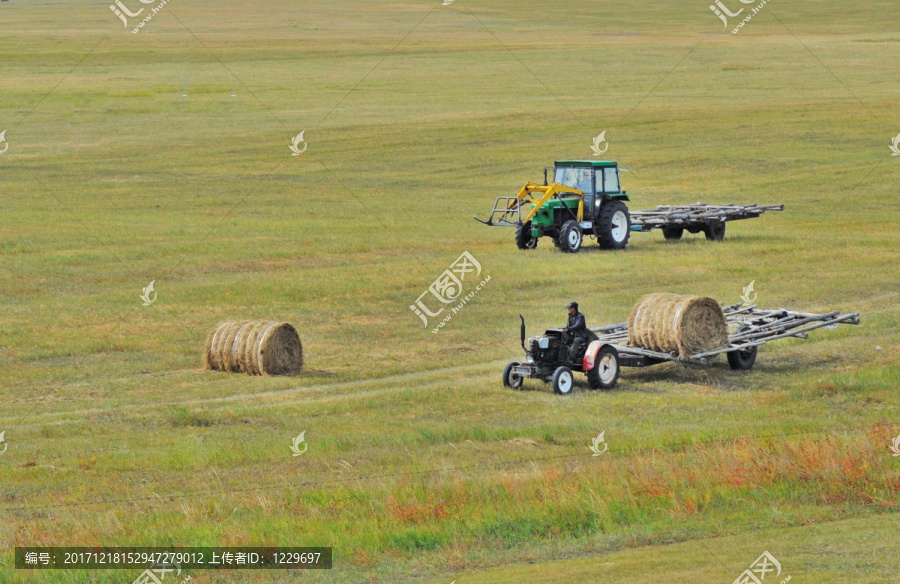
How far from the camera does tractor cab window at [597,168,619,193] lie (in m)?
37.7

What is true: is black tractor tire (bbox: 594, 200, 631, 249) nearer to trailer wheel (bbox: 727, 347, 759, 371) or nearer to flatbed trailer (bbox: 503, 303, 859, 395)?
flatbed trailer (bbox: 503, 303, 859, 395)

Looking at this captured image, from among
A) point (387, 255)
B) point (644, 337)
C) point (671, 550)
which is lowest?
point (671, 550)

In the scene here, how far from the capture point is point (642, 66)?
95.4 m

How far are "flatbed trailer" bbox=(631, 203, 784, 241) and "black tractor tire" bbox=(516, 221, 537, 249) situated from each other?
9.96ft

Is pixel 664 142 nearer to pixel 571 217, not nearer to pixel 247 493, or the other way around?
pixel 571 217

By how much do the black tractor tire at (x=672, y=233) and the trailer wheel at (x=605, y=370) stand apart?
64.0ft

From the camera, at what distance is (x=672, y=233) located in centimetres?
4072

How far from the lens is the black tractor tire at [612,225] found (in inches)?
1470

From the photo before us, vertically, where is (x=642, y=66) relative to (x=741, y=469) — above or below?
above

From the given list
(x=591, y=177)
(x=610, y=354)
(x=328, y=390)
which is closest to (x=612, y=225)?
A: (x=591, y=177)

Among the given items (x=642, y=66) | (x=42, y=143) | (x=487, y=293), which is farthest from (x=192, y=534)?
(x=642, y=66)

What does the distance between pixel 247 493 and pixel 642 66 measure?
83685 millimetres
